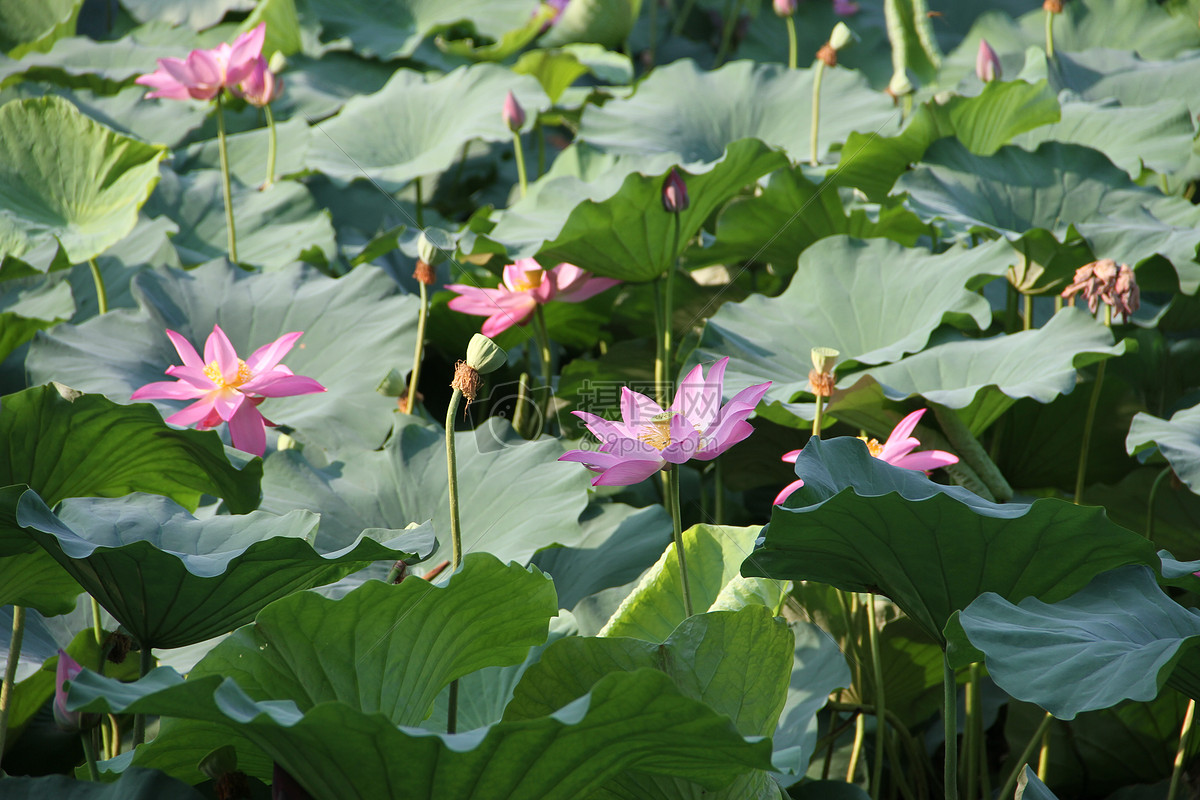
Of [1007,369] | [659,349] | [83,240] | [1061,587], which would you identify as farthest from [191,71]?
[1061,587]

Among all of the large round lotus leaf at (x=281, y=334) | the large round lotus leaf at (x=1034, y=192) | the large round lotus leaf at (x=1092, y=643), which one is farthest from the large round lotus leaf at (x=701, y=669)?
the large round lotus leaf at (x=1034, y=192)

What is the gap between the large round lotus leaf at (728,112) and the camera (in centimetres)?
187

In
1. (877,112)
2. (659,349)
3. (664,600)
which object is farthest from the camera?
(877,112)

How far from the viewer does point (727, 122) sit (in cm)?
195

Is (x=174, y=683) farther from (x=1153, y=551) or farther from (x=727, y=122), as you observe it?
(x=727, y=122)

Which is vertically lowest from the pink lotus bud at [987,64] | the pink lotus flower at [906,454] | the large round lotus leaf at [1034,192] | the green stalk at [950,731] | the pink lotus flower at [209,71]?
the green stalk at [950,731]

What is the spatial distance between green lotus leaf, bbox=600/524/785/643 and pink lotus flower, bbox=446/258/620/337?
47 cm

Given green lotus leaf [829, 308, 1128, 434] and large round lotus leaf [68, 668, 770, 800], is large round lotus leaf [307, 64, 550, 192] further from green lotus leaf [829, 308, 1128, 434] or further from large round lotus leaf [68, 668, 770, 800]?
large round lotus leaf [68, 668, 770, 800]

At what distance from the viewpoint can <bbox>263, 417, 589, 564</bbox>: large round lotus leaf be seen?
1069 millimetres

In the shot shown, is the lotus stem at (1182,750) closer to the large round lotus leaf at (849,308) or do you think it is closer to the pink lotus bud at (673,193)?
the large round lotus leaf at (849,308)

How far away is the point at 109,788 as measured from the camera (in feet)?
2.27

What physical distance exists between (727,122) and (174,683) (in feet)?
5.37

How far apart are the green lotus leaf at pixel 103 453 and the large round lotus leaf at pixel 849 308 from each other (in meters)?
0.63

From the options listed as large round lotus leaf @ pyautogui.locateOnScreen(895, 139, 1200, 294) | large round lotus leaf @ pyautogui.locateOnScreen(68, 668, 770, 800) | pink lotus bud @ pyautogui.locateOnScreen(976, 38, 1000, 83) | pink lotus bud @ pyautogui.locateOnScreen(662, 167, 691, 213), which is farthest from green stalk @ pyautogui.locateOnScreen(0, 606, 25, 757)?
pink lotus bud @ pyautogui.locateOnScreen(976, 38, 1000, 83)
